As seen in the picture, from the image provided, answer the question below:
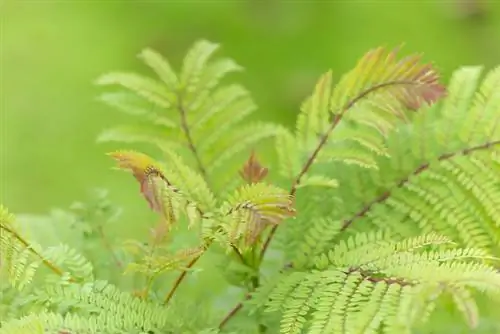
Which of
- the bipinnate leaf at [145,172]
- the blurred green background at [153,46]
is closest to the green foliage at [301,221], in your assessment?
the bipinnate leaf at [145,172]

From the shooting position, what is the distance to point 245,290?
1267mm

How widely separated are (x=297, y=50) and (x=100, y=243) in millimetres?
1801

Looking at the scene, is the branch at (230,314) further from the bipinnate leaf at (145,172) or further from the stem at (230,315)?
the bipinnate leaf at (145,172)

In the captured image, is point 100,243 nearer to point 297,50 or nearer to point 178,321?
point 178,321

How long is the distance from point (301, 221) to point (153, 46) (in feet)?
6.34

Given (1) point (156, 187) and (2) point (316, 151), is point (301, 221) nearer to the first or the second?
(2) point (316, 151)

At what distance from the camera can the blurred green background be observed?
9.27ft

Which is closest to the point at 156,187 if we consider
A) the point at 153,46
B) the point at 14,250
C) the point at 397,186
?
the point at 14,250

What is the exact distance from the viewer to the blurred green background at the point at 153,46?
9.27ft

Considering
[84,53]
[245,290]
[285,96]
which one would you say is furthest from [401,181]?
[84,53]

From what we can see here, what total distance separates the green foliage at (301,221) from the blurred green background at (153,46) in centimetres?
141

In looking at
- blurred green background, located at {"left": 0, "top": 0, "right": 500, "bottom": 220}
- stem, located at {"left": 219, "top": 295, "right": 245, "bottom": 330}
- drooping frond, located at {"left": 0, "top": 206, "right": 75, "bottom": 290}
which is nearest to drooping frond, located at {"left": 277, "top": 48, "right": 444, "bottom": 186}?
stem, located at {"left": 219, "top": 295, "right": 245, "bottom": 330}

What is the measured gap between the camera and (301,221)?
1261 millimetres

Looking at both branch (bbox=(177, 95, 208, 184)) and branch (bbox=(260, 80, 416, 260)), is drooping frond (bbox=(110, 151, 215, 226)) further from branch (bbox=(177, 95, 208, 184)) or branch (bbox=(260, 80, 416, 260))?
branch (bbox=(177, 95, 208, 184))
